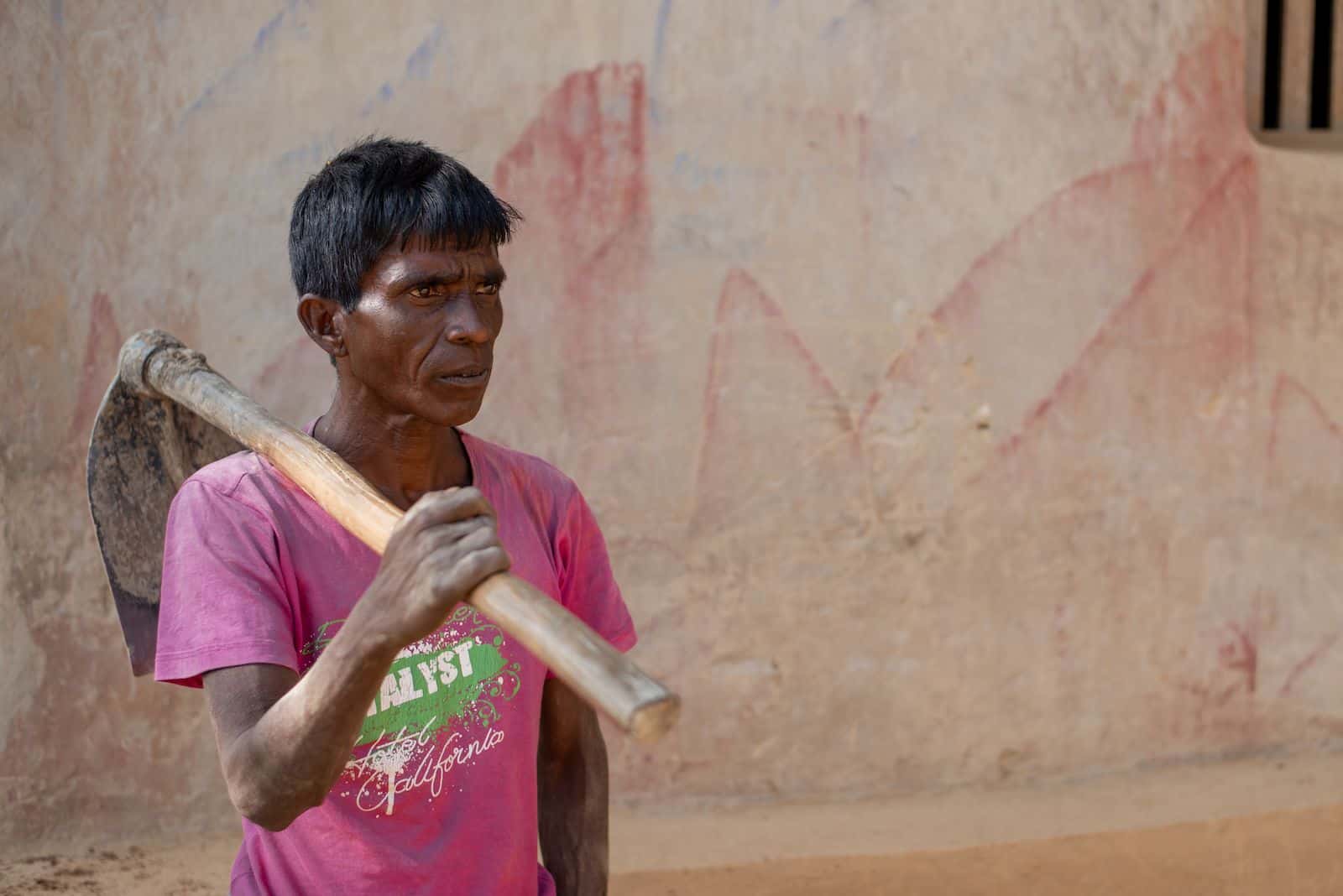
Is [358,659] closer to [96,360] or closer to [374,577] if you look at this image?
[374,577]

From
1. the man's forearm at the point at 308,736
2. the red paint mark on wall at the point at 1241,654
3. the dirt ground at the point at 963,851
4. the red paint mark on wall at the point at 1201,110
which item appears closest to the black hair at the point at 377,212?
the man's forearm at the point at 308,736

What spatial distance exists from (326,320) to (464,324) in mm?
198

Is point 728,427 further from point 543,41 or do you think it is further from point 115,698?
point 115,698

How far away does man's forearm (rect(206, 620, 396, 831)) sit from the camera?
4.74ft

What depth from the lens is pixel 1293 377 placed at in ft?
14.8

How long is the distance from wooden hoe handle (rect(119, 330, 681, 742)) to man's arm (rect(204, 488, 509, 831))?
40 mm

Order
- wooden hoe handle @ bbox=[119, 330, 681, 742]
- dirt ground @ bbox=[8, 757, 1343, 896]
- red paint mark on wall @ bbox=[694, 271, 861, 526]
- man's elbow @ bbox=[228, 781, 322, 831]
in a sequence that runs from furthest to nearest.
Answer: red paint mark on wall @ bbox=[694, 271, 861, 526] < dirt ground @ bbox=[8, 757, 1343, 896] < man's elbow @ bbox=[228, 781, 322, 831] < wooden hoe handle @ bbox=[119, 330, 681, 742]

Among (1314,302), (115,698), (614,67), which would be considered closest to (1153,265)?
(1314,302)

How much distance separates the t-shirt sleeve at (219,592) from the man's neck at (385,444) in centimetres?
22

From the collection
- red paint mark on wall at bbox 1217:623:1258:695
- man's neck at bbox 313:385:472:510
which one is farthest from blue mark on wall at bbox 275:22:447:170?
red paint mark on wall at bbox 1217:623:1258:695

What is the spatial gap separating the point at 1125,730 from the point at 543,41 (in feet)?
8.57

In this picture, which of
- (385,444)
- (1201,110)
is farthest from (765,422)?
(385,444)

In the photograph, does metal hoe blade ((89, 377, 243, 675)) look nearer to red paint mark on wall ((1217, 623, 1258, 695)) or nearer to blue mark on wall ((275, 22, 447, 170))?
blue mark on wall ((275, 22, 447, 170))

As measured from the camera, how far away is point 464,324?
1.77m
